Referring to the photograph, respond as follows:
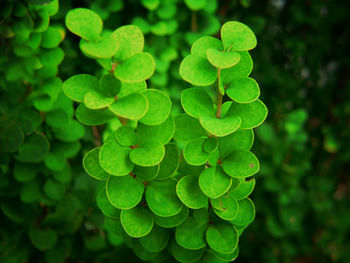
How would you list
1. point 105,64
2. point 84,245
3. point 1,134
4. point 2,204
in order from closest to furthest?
point 105,64
point 1,134
point 2,204
point 84,245

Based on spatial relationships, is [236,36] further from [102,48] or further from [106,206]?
[106,206]

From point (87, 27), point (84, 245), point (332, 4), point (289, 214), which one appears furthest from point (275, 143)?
point (87, 27)

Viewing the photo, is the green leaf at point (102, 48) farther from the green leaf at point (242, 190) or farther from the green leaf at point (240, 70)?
the green leaf at point (242, 190)

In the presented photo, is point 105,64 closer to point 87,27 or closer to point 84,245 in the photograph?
point 87,27

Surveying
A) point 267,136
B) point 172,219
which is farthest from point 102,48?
point 267,136

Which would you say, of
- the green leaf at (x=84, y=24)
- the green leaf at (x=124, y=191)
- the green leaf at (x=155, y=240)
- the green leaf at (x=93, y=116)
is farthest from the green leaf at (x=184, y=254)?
the green leaf at (x=84, y=24)

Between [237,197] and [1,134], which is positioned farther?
[1,134]

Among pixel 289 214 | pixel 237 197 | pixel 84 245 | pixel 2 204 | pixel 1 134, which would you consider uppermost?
pixel 237 197

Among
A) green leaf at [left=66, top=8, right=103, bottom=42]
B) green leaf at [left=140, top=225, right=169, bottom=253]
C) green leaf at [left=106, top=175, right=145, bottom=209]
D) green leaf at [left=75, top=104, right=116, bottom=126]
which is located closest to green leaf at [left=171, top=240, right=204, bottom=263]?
green leaf at [left=140, top=225, right=169, bottom=253]
